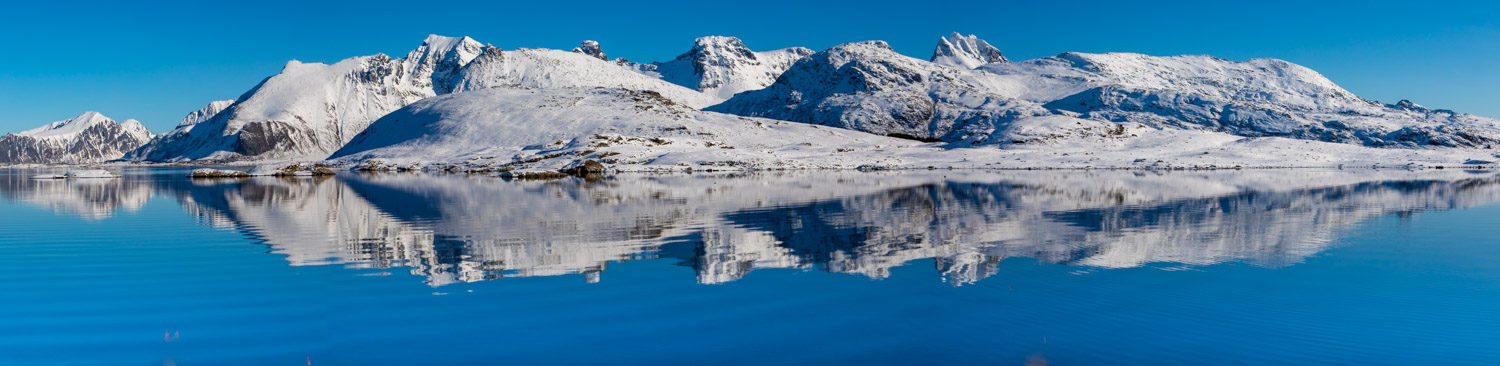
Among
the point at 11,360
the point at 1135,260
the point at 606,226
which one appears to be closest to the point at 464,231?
the point at 606,226

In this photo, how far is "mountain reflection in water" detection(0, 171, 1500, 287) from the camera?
21.8m

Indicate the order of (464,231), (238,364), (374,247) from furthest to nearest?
1. (464,231)
2. (374,247)
3. (238,364)

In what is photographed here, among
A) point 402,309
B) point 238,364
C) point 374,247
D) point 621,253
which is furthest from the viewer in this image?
point 374,247

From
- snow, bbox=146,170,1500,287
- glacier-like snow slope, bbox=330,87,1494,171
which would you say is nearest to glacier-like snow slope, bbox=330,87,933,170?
glacier-like snow slope, bbox=330,87,1494,171

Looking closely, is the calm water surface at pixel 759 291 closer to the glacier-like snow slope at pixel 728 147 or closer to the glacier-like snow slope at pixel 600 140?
the glacier-like snow slope at pixel 728 147

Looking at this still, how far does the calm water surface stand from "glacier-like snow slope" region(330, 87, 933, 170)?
99.6 meters

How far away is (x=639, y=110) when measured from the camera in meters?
194

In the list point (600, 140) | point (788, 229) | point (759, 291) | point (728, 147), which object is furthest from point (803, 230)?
point (600, 140)

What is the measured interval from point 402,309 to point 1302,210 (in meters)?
39.7

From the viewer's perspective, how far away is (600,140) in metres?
161

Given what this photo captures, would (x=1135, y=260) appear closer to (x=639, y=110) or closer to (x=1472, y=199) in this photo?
(x=1472, y=199)

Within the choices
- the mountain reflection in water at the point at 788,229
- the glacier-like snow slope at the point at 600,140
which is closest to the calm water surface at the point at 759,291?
the mountain reflection in water at the point at 788,229

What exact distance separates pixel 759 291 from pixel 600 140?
146637 mm

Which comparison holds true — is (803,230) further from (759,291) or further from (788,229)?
(759,291)
